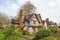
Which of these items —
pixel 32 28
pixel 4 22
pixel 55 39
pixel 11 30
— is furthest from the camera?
pixel 4 22

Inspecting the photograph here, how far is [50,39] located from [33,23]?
46.5 m

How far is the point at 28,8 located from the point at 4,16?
79.8 ft

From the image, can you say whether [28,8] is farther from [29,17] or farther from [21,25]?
[21,25]

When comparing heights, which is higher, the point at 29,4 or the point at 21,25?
the point at 29,4

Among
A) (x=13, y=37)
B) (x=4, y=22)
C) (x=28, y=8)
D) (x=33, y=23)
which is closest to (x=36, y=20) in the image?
(x=33, y=23)

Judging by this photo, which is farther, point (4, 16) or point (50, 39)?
point (4, 16)

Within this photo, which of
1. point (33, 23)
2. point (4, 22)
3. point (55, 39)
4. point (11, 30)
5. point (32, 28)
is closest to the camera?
point (55, 39)

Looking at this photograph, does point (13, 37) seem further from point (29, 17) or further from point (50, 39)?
point (29, 17)

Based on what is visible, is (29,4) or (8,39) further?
(29,4)

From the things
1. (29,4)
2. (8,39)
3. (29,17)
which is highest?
(29,4)

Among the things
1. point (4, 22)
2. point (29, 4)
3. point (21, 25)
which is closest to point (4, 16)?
point (4, 22)

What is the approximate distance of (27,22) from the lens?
237ft

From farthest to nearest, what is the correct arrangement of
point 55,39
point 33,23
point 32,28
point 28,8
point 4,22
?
point 4,22, point 28,8, point 33,23, point 32,28, point 55,39

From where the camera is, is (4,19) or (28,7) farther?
(4,19)
